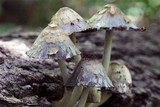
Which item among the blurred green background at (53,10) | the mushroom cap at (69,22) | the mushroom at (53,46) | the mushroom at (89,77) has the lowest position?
the mushroom at (89,77)

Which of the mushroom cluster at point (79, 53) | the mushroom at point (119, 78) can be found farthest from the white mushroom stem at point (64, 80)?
the mushroom at point (119, 78)

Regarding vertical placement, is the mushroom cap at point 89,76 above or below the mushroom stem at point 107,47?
below

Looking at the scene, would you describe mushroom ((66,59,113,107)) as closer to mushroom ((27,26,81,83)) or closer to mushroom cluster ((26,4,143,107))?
mushroom cluster ((26,4,143,107))

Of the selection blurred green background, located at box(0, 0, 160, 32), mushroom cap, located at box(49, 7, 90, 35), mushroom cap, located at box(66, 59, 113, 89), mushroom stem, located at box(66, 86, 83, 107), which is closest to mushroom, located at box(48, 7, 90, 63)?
mushroom cap, located at box(49, 7, 90, 35)

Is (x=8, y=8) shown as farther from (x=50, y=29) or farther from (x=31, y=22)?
(x=50, y=29)

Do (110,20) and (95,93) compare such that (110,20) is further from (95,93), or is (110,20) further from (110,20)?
(95,93)

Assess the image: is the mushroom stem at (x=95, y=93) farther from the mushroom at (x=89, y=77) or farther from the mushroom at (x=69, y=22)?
the mushroom at (x=69, y=22)

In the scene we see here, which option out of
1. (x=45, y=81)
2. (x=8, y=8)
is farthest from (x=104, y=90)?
(x=8, y=8)
